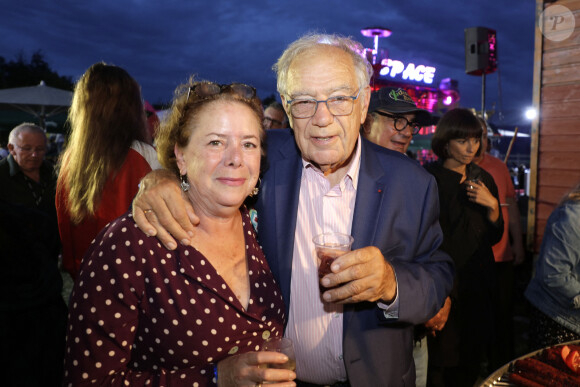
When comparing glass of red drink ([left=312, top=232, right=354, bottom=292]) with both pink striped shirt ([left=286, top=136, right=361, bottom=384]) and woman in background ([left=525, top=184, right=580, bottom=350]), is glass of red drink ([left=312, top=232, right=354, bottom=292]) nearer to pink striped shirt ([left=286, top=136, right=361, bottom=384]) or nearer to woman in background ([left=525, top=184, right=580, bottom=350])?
pink striped shirt ([left=286, top=136, right=361, bottom=384])

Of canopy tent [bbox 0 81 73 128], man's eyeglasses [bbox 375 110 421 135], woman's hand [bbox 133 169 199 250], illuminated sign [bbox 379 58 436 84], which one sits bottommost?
woman's hand [bbox 133 169 199 250]

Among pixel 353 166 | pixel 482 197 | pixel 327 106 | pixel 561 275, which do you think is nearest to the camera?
pixel 327 106

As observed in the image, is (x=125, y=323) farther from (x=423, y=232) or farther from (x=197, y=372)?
(x=423, y=232)

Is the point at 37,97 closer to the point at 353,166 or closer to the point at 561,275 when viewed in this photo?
the point at 353,166

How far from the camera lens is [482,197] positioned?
3609 millimetres

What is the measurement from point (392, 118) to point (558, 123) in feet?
9.85

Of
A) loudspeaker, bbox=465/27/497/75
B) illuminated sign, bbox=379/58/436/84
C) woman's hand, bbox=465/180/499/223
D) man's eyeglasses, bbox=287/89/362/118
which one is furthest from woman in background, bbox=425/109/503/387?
illuminated sign, bbox=379/58/436/84

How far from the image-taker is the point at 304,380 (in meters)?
2.23

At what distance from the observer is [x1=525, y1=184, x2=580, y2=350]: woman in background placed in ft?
9.46

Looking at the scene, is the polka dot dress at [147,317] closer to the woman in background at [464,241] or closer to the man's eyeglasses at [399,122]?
the man's eyeglasses at [399,122]

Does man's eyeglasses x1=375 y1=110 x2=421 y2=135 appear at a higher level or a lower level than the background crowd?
higher

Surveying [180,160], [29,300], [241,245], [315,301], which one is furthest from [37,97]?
[315,301]

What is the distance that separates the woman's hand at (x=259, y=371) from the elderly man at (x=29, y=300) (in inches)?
65.4

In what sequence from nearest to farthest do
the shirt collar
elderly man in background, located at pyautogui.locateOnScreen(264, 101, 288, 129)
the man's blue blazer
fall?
1. the man's blue blazer
2. the shirt collar
3. elderly man in background, located at pyautogui.locateOnScreen(264, 101, 288, 129)
